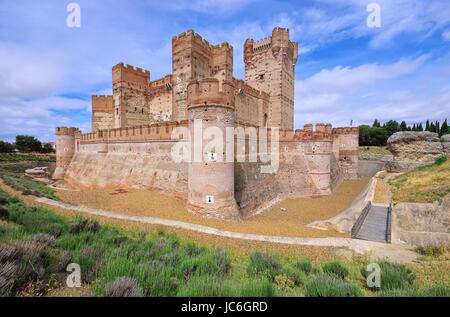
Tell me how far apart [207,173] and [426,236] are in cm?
1009

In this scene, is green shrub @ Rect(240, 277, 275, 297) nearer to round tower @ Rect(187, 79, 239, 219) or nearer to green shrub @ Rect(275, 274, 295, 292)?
green shrub @ Rect(275, 274, 295, 292)

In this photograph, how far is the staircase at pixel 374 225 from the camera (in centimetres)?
873

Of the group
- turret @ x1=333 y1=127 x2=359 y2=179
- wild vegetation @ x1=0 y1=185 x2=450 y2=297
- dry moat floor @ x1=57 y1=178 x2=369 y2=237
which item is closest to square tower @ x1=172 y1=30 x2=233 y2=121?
dry moat floor @ x1=57 y1=178 x2=369 y2=237

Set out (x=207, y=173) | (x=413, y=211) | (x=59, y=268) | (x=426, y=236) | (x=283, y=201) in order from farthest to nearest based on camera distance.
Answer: (x=283, y=201) < (x=207, y=173) < (x=413, y=211) < (x=426, y=236) < (x=59, y=268)

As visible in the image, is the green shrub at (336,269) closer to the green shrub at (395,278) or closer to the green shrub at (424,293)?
the green shrub at (395,278)

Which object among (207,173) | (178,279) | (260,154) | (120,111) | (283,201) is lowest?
(283,201)

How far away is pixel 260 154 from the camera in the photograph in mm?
19688

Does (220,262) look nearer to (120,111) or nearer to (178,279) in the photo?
(178,279)

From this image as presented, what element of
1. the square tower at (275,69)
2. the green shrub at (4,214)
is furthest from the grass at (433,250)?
the square tower at (275,69)

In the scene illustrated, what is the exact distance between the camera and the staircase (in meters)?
8.73

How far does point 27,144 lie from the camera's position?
55.4m

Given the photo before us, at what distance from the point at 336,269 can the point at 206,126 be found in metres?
9.50

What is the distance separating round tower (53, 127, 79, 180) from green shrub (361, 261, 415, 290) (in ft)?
118

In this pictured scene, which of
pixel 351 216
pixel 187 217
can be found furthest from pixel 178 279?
pixel 351 216
